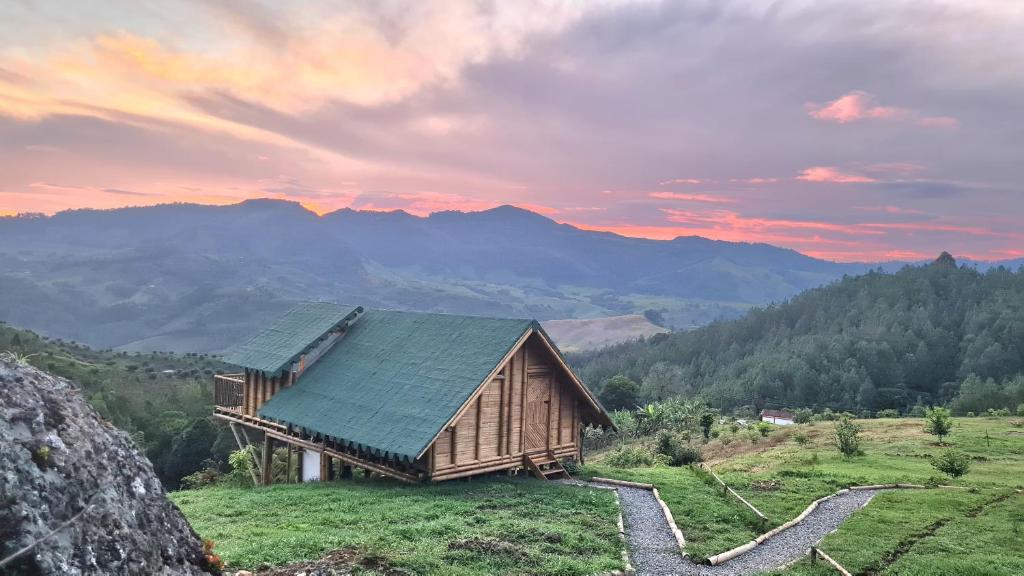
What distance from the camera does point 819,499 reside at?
21609 millimetres

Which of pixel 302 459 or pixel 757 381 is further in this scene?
pixel 757 381

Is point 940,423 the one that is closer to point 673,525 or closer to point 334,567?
point 673,525

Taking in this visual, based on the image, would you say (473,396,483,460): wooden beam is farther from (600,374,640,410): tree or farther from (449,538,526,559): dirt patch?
(600,374,640,410): tree

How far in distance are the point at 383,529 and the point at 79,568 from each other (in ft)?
29.6

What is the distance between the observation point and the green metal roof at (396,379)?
2134 centimetres

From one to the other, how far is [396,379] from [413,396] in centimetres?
175

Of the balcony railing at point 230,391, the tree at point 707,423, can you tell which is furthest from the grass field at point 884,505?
the balcony railing at point 230,391

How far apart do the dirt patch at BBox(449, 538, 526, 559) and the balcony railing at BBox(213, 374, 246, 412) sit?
66.2ft

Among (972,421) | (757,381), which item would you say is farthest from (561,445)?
(757,381)

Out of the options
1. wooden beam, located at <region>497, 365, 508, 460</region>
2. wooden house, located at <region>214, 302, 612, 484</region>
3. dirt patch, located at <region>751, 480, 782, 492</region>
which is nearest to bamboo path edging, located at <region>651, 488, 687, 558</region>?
dirt patch, located at <region>751, 480, 782, 492</region>

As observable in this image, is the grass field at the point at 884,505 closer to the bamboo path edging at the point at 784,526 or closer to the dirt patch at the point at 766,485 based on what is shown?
the dirt patch at the point at 766,485

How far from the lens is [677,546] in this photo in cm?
1631

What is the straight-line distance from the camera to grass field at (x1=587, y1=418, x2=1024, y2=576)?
15305mm

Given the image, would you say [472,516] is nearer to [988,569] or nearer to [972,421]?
[988,569]
